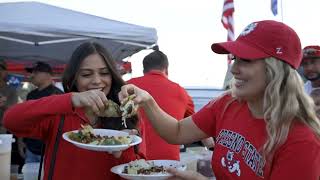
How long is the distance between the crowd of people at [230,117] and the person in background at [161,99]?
1.87 m

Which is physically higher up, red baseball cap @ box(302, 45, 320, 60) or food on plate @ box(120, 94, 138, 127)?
food on plate @ box(120, 94, 138, 127)

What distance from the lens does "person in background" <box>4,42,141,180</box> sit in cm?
188

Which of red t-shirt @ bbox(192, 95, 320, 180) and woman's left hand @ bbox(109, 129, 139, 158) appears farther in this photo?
woman's left hand @ bbox(109, 129, 139, 158)

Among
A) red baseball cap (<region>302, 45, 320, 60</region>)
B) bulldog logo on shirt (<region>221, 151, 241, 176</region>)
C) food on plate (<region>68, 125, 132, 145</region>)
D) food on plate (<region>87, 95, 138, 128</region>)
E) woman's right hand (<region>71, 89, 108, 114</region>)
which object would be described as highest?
woman's right hand (<region>71, 89, 108, 114</region>)

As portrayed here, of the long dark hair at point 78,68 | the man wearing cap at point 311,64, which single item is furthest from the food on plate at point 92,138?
the man wearing cap at point 311,64

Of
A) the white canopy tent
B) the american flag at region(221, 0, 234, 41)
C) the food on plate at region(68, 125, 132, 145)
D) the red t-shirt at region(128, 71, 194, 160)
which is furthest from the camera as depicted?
the american flag at region(221, 0, 234, 41)

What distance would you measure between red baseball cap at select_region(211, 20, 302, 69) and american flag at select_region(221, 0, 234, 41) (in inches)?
319

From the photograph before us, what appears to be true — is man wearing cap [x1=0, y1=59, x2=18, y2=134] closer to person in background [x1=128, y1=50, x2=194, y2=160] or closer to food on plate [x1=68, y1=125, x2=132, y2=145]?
person in background [x1=128, y1=50, x2=194, y2=160]

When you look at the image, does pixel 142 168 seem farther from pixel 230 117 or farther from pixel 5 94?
pixel 5 94

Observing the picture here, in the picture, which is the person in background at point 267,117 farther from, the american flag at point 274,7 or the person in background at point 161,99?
the american flag at point 274,7

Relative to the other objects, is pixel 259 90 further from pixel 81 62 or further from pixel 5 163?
pixel 5 163

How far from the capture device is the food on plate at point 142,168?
6.50 feet

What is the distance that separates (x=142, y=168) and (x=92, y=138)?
0.30 meters

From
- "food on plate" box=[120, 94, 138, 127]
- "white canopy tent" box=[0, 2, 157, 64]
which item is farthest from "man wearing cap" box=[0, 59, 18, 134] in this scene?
"food on plate" box=[120, 94, 138, 127]
